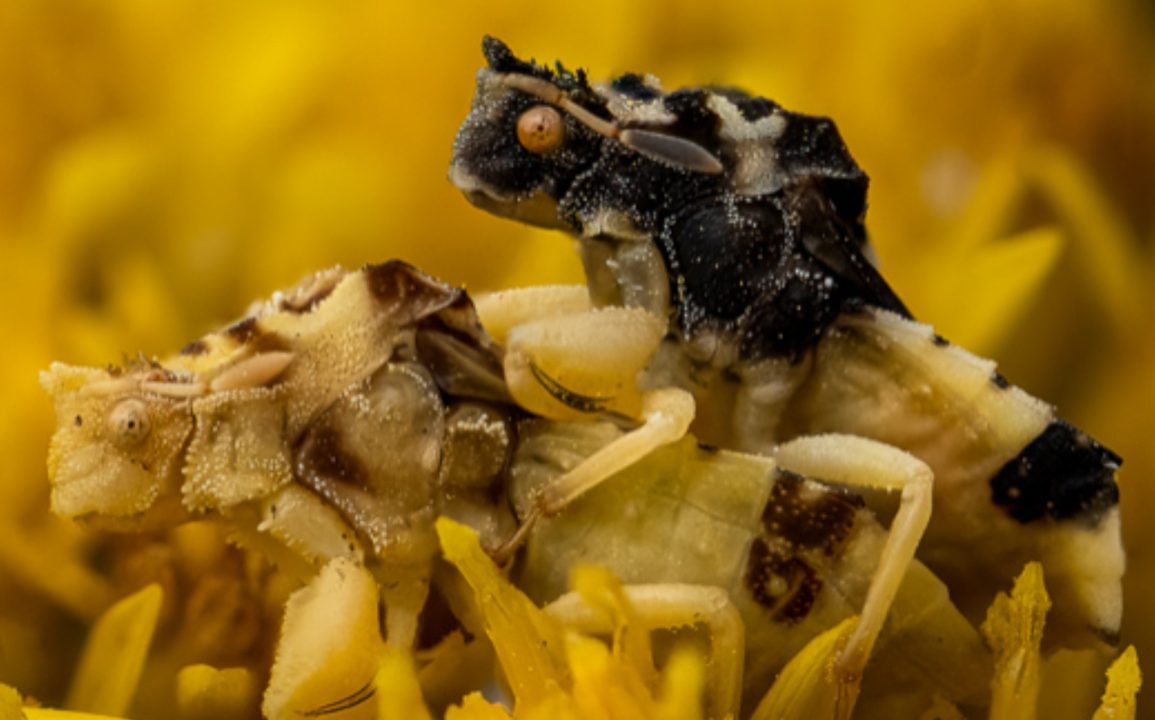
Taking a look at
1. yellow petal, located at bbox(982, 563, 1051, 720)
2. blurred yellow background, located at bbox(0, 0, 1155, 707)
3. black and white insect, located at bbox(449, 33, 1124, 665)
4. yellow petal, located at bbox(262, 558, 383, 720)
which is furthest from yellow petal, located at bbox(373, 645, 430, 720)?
blurred yellow background, located at bbox(0, 0, 1155, 707)

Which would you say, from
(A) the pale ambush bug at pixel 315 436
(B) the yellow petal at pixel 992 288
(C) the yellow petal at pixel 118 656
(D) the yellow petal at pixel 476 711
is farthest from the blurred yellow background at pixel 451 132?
(D) the yellow petal at pixel 476 711

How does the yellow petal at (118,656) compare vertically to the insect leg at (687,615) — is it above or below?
below

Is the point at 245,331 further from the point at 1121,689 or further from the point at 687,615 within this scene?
the point at 1121,689

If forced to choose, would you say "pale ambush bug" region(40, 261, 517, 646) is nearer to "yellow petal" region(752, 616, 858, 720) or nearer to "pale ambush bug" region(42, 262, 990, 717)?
"pale ambush bug" region(42, 262, 990, 717)

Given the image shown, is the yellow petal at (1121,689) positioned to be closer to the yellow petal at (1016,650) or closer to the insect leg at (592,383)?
the yellow petal at (1016,650)

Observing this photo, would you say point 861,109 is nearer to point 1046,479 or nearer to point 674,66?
point 674,66

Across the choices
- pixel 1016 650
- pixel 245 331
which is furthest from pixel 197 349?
pixel 1016 650
